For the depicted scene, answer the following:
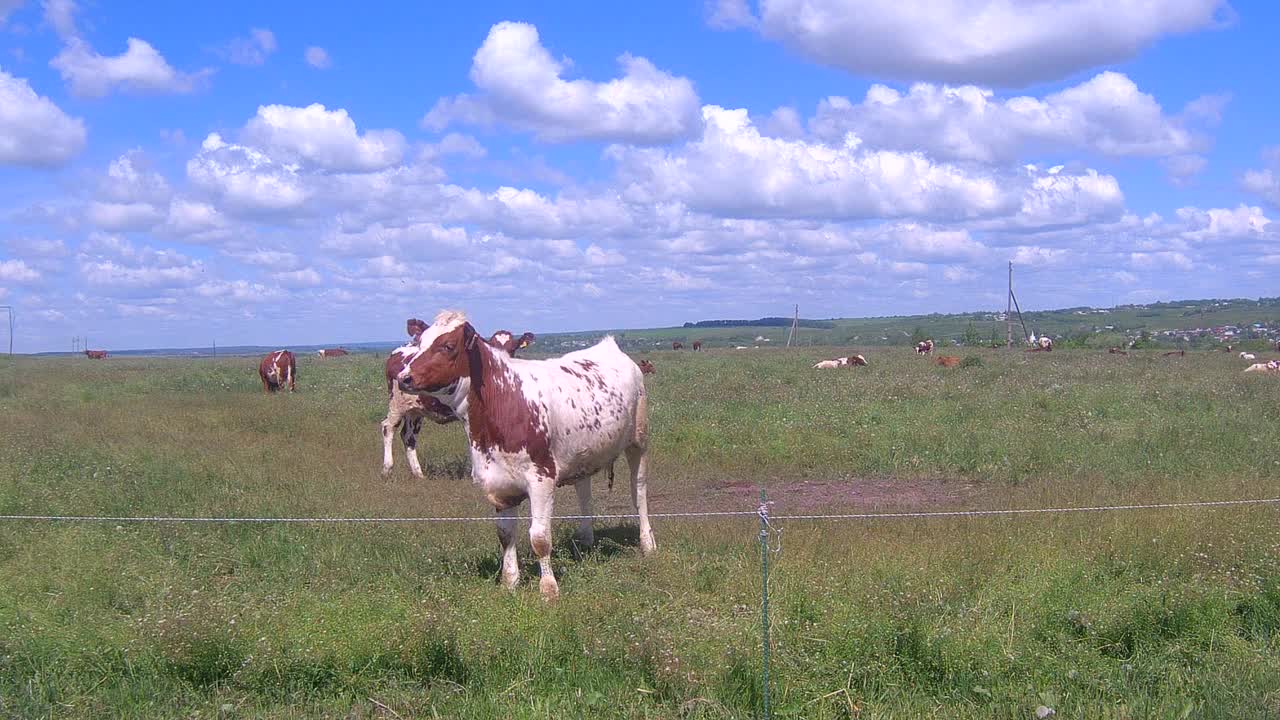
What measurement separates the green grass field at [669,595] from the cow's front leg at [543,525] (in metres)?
0.26

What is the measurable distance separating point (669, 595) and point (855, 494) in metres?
5.99

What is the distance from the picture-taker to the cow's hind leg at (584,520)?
1020 cm

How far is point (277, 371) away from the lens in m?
29.8

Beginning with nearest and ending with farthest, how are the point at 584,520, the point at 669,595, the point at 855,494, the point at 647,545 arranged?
the point at 669,595 → the point at 647,545 → the point at 584,520 → the point at 855,494

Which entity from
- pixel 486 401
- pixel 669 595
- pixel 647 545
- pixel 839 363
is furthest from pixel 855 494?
pixel 839 363

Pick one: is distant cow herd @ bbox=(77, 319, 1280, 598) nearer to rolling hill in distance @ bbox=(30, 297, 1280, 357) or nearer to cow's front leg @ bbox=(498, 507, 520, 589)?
cow's front leg @ bbox=(498, 507, 520, 589)

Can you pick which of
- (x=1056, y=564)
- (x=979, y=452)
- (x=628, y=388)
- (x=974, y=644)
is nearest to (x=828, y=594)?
(x=974, y=644)

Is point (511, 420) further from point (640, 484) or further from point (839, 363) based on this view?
point (839, 363)

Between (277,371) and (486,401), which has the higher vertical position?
(486,401)

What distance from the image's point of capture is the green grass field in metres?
6.09

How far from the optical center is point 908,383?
26984 mm

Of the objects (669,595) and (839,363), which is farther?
(839,363)

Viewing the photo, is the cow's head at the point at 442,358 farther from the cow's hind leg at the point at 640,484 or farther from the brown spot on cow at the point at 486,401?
the cow's hind leg at the point at 640,484

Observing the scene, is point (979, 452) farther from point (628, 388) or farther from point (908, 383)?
point (908, 383)
